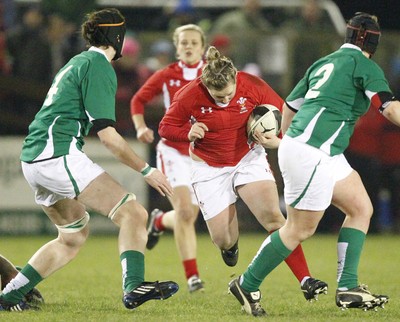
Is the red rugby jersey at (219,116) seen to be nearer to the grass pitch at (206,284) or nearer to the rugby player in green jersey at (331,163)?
the rugby player in green jersey at (331,163)

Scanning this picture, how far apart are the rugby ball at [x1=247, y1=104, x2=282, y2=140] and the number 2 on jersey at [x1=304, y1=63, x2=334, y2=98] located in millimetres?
741

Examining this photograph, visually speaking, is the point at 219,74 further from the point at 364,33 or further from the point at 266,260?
the point at 266,260

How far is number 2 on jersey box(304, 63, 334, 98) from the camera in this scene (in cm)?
703

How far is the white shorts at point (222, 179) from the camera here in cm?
805

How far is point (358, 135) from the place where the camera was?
47.4 feet

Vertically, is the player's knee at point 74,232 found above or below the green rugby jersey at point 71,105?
below

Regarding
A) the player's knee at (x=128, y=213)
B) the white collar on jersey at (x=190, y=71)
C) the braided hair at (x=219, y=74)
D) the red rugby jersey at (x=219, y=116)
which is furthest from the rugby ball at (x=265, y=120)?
the white collar on jersey at (x=190, y=71)

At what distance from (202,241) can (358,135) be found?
2753 mm

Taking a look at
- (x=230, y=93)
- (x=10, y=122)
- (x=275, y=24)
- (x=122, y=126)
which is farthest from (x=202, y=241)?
(x=230, y=93)

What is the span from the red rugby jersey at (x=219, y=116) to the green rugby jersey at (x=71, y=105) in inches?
44.5

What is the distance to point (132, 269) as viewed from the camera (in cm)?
691

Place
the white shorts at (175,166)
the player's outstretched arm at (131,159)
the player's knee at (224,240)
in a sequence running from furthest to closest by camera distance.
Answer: the white shorts at (175,166), the player's knee at (224,240), the player's outstretched arm at (131,159)

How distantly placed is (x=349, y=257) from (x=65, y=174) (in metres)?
2.05

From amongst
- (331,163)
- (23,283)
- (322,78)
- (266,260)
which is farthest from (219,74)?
(23,283)
